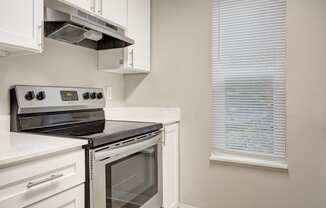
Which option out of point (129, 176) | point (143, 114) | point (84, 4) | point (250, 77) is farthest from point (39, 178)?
point (250, 77)

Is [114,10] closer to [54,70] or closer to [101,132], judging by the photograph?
[54,70]

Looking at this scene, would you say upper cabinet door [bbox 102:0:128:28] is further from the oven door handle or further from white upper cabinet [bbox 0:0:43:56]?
the oven door handle

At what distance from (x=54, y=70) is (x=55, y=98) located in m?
0.23

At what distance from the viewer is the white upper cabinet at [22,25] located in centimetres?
112

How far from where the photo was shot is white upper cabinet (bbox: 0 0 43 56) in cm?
112

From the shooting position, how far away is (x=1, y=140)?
1135mm

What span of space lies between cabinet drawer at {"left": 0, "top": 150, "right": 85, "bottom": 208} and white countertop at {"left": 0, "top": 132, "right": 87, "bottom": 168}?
0.11 ft

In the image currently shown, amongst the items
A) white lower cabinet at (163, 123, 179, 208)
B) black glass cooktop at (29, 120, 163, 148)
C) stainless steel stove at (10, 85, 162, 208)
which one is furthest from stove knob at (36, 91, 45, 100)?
white lower cabinet at (163, 123, 179, 208)

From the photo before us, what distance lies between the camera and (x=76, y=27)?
1558 mm

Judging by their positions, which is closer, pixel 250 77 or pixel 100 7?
pixel 100 7

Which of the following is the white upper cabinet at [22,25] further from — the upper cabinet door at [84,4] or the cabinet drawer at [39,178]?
the cabinet drawer at [39,178]

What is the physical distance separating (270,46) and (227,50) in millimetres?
341

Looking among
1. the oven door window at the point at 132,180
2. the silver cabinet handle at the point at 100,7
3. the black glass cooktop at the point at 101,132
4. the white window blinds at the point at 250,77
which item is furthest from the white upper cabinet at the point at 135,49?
the oven door window at the point at 132,180

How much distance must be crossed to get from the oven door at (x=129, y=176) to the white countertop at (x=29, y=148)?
174mm
